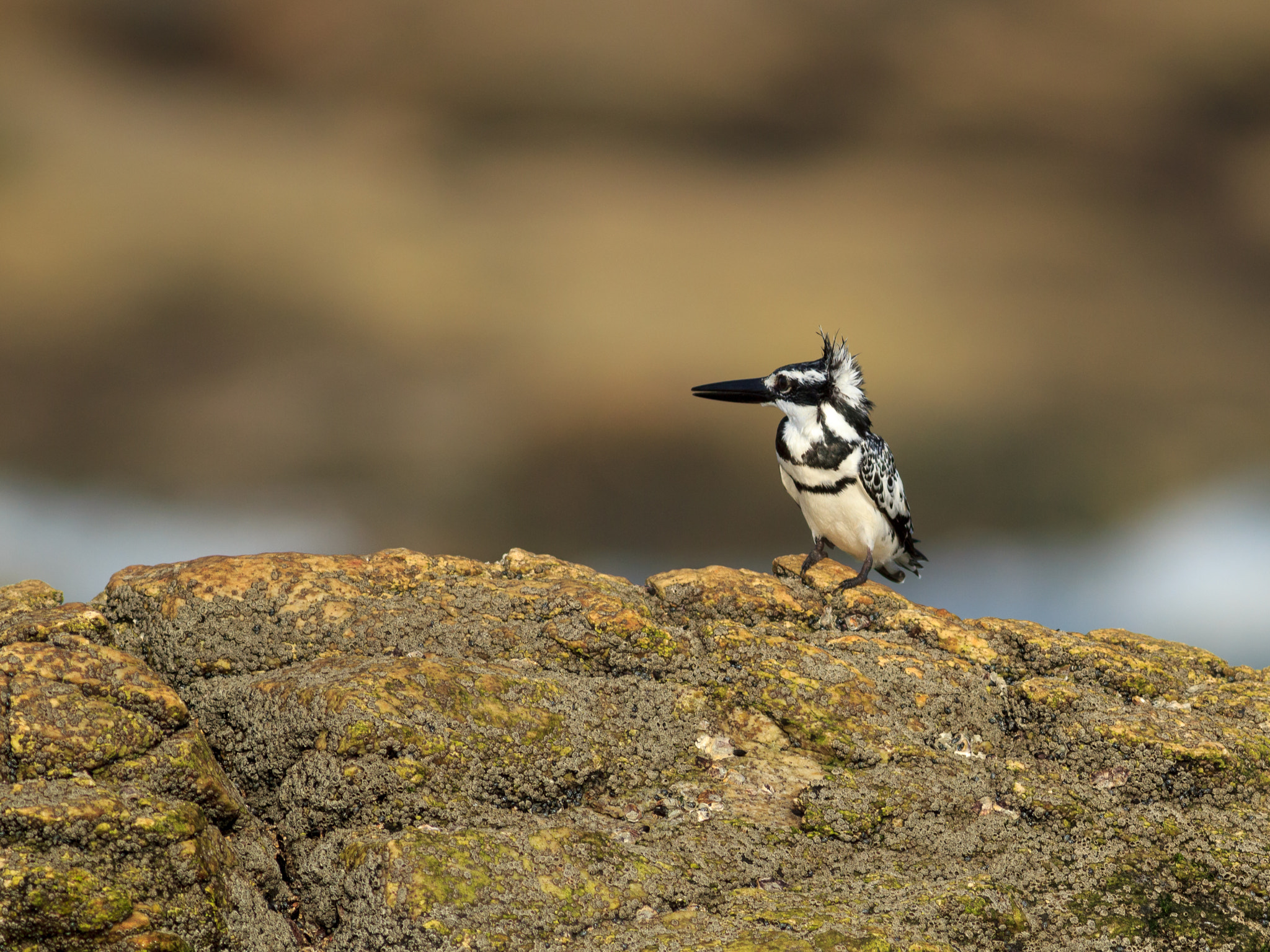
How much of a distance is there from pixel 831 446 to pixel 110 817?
19.6ft

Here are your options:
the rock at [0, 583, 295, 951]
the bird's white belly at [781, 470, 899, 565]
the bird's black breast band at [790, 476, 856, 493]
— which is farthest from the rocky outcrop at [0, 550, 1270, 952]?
the bird's black breast band at [790, 476, 856, 493]

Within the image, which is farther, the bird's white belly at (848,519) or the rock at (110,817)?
the bird's white belly at (848,519)

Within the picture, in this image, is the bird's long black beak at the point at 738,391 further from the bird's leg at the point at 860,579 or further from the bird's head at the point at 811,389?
the bird's leg at the point at 860,579

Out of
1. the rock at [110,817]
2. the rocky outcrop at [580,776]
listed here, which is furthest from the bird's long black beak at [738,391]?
the rock at [110,817]

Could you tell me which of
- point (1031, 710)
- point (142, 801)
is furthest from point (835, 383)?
point (142, 801)

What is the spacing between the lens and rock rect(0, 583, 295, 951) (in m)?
3.36

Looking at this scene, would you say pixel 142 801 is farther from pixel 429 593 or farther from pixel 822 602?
pixel 822 602

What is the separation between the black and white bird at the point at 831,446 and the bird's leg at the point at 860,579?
0.02 m

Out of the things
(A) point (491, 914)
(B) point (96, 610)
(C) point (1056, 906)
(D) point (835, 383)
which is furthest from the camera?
(D) point (835, 383)

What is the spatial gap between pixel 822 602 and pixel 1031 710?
1.62 m

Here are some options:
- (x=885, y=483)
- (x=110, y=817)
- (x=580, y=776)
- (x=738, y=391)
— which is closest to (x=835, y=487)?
(x=885, y=483)

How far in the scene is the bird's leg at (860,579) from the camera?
6988 mm

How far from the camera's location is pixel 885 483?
27.6 ft

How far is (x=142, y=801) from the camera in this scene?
12.1 ft
